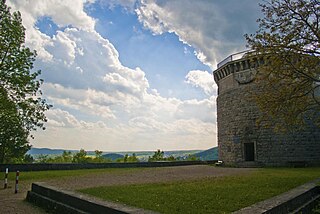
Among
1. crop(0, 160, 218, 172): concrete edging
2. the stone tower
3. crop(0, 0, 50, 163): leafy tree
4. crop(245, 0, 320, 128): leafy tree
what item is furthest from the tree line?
crop(245, 0, 320, 128): leafy tree

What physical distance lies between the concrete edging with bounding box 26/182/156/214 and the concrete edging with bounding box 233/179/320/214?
2038 millimetres

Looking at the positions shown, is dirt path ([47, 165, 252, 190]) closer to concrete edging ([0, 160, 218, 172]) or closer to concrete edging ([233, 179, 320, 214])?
concrete edging ([0, 160, 218, 172])

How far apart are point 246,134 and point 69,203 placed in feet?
68.2

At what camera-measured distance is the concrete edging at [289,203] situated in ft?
17.5

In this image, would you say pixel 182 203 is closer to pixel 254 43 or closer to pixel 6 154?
pixel 254 43

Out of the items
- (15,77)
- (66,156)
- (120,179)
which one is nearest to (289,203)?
(120,179)

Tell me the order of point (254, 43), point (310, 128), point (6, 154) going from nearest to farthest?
1. point (254, 43)
2. point (310, 128)
3. point (6, 154)

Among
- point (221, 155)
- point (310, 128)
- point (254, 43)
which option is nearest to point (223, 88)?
point (221, 155)

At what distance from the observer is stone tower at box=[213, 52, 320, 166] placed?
76.2ft

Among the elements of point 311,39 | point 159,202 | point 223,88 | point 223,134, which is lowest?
point 159,202

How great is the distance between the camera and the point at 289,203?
6469mm

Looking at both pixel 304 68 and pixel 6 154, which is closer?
pixel 304 68

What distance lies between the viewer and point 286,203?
247 inches

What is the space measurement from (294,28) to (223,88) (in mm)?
17604
